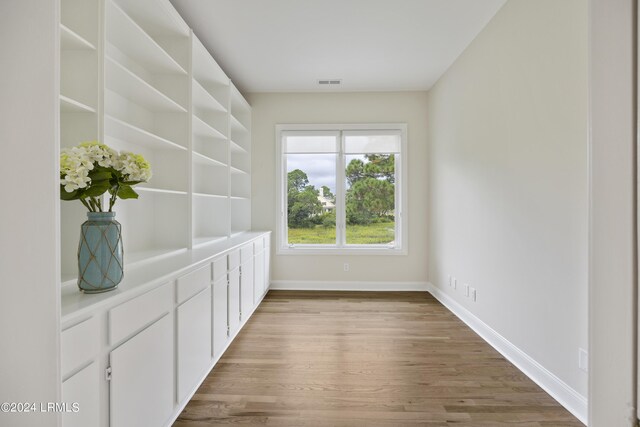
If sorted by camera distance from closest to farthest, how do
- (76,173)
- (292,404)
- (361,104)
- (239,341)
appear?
1. (76,173)
2. (292,404)
3. (239,341)
4. (361,104)

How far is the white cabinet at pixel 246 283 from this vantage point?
3.10 m

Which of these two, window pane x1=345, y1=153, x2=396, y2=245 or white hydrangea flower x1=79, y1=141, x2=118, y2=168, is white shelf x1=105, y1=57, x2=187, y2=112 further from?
window pane x1=345, y1=153, x2=396, y2=245

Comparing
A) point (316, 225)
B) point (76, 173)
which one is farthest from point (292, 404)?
point (316, 225)

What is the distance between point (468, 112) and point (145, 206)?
3.10 metres

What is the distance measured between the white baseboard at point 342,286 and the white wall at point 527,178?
3.35 feet

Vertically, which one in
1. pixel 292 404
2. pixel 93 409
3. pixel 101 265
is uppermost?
pixel 101 265

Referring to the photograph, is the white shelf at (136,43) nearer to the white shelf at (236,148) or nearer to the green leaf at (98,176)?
the green leaf at (98,176)

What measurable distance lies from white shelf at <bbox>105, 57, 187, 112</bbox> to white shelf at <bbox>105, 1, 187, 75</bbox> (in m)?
0.24

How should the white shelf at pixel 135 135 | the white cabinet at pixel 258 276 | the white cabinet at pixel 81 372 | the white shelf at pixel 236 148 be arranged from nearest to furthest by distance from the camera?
1. the white cabinet at pixel 81 372
2. the white shelf at pixel 135 135
3. the white cabinet at pixel 258 276
4. the white shelf at pixel 236 148

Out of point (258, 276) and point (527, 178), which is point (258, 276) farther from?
point (527, 178)

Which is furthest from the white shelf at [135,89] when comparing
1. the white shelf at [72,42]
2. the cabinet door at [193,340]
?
the cabinet door at [193,340]

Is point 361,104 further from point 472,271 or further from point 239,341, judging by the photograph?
point 239,341

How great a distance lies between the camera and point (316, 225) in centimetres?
475

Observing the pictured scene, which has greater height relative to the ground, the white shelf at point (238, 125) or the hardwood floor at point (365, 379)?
the white shelf at point (238, 125)
